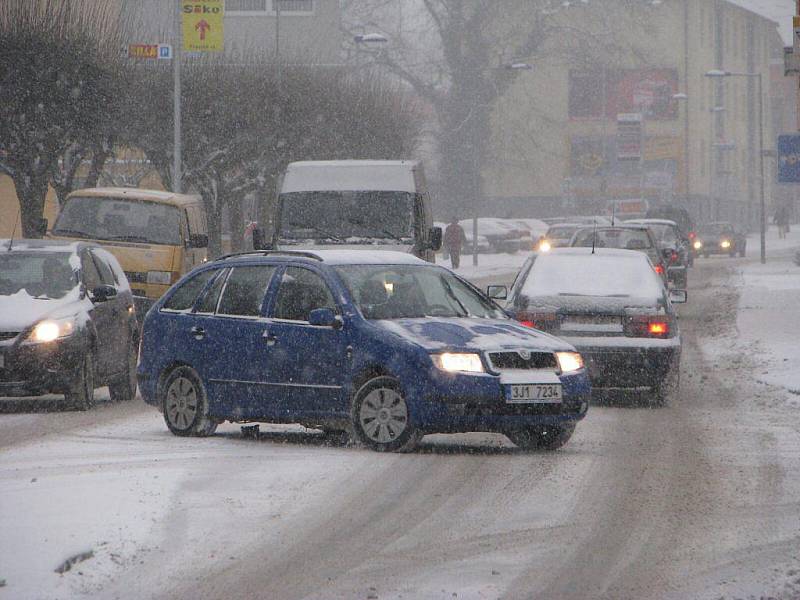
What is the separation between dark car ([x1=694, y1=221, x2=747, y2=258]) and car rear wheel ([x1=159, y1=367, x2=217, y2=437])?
5986 cm

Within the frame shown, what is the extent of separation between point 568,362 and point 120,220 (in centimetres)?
1387

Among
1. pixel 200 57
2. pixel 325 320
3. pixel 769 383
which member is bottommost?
pixel 769 383

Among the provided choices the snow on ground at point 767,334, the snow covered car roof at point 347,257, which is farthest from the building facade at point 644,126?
the snow covered car roof at point 347,257

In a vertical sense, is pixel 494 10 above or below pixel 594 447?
above

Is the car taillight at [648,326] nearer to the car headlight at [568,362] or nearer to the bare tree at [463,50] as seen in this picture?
the car headlight at [568,362]

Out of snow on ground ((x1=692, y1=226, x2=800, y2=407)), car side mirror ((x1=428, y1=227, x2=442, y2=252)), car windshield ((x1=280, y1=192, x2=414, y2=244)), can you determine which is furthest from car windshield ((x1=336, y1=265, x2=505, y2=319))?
car side mirror ((x1=428, y1=227, x2=442, y2=252))

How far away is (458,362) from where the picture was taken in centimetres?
1210

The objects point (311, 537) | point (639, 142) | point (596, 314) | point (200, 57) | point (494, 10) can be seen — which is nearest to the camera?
point (311, 537)

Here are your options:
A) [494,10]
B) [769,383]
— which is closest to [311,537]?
[769,383]

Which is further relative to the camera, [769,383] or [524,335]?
[769,383]

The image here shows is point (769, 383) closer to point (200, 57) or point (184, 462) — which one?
point (184, 462)

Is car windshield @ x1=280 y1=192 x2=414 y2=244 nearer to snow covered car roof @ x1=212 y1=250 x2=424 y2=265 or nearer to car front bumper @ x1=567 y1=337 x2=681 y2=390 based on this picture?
car front bumper @ x1=567 y1=337 x2=681 y2=390

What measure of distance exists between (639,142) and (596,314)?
6745 centimetres

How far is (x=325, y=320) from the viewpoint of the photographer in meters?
12.6
